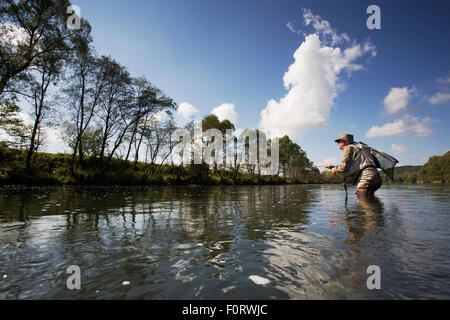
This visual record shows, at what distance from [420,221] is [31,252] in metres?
8.26

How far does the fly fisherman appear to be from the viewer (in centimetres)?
1116

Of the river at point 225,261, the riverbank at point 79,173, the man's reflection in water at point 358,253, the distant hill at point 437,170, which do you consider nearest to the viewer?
the river at point 225,261

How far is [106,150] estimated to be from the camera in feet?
101

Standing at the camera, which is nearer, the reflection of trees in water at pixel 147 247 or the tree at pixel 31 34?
the reflection of trees in water at pixel 147 247

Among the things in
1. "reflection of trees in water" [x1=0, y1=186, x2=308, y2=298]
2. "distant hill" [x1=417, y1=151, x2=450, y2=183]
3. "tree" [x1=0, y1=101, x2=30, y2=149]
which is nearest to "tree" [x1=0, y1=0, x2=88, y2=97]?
"tree" [x1=0, y1=101, x2=30, y2=149]

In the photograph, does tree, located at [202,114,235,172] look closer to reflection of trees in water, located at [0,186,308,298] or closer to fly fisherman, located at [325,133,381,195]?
fly fisherman, located at [325,133,381,195]

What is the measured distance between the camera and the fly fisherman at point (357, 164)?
11.2 meters

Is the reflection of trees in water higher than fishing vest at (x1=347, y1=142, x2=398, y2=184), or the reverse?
fishing vest at (x1=347, y1=142, x2=398, y2=184)

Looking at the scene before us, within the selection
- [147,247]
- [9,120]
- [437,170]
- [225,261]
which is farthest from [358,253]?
[437,170]

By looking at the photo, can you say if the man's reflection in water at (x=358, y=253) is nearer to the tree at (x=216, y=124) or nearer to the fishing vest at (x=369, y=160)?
the fishing vest at (x=369, y=160)

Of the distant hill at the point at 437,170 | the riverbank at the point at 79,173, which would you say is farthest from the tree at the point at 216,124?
the distant hill at the point at 437,170

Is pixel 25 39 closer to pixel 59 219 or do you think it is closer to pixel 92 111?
pixel 92 111

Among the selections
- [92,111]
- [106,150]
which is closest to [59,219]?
[92,111]

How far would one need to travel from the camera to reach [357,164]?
1129 cm
